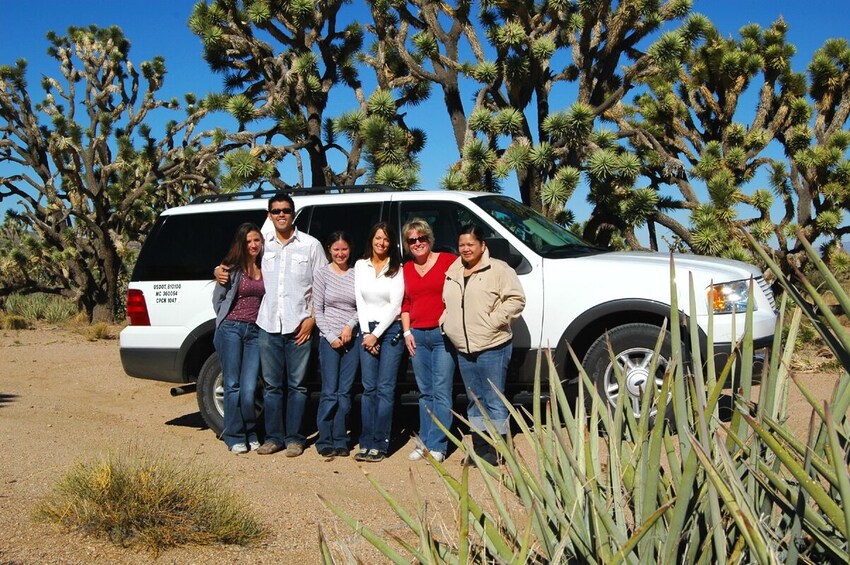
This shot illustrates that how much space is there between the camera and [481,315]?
625 centimetres

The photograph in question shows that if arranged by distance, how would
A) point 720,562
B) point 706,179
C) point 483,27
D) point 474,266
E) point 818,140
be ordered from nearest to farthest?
point 720,562 → point 474,266 → point 483,27 → point 706,179 → point 818,140

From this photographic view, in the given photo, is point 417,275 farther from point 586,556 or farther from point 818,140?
point 818,140

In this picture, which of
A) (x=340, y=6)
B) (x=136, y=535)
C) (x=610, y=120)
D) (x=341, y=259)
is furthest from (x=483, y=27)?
(x=136, y=535)

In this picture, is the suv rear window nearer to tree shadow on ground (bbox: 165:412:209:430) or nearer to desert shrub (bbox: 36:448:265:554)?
tree shadow on ground (bbox: 165:412:209:430)

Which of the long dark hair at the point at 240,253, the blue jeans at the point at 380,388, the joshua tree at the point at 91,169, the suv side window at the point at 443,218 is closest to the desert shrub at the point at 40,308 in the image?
the joshua tree at the point at 91,169

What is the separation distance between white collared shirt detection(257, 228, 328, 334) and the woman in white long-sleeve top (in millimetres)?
426

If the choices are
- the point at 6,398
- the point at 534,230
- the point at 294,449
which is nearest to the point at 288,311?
the point at 294,449

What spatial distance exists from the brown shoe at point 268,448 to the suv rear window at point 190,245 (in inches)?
59.4

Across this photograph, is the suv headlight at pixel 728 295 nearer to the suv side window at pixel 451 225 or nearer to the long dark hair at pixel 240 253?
the suv side window at pixel 451 225

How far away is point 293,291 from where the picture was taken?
6.93m

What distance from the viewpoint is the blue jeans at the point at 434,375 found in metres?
6.57

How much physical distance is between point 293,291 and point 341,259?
17.6 inches

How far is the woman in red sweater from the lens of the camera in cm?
657

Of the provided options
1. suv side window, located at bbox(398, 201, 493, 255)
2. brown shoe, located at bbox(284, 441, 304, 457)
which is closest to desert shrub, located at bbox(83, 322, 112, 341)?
brown shoe, located at bbox(284, 441, 304, 457)
